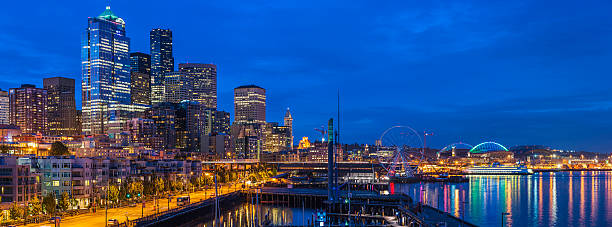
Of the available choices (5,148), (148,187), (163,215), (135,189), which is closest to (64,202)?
(163,215)

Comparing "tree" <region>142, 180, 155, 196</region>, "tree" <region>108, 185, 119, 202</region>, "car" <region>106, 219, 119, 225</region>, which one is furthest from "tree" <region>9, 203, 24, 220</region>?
"tree" <region>142, 180, 155, 196</region>

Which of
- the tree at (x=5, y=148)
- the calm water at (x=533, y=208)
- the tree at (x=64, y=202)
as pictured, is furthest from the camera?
the tree at (x=5, y=148)

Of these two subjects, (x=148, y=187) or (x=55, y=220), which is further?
(x=148, y=187)

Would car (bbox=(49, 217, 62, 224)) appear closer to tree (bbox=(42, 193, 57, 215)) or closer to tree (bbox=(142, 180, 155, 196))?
tree (bbox=(42, 193, 57, 215))

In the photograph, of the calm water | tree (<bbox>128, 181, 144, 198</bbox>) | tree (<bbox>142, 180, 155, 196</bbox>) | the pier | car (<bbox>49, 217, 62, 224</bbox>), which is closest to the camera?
car (<bbox>49, 217, 62, 224</bbox>)

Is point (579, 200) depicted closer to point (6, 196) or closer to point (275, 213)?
point (275, 213)

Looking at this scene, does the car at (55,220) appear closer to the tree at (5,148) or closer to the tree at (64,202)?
the tree at (64,202)

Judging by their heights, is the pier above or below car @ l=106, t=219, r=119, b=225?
below

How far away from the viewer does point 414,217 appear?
72.0 m

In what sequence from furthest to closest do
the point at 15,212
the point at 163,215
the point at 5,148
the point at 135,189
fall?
1. the point at 5,148
2. the point at 135,189
3. the point at 163,215
4. the point at 15,212

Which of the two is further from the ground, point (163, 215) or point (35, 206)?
point (35, 206)

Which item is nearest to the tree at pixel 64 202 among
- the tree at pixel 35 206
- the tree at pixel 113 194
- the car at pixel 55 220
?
the tree at pixel 35 206

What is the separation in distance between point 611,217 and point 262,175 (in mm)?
119355

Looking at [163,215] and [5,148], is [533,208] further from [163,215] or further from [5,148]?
[5,148]
